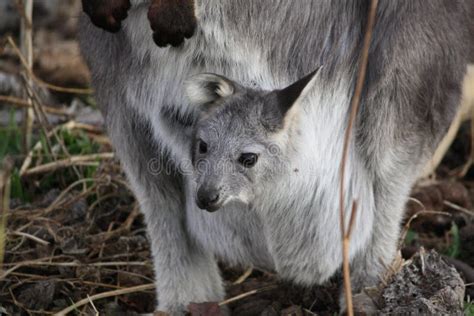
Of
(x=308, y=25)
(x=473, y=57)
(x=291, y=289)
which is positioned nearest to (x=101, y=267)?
(x=291, y=289)

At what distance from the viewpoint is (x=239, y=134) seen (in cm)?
277

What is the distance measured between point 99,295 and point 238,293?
0.53 meters

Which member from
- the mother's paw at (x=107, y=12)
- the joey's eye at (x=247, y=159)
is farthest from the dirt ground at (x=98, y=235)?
the joey's eye at (x=247, y=159)

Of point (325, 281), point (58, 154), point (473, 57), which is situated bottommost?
point (58, 154)

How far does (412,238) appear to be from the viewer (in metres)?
3.82

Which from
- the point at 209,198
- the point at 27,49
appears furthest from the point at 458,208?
the point at 27,49

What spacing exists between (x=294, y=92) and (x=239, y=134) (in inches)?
8.3

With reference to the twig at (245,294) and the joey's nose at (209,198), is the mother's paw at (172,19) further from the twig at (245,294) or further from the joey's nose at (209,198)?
the twig at (245,294)

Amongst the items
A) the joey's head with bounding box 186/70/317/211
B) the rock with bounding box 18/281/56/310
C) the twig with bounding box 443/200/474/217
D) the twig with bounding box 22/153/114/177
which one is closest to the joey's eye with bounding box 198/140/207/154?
the joey's head with bounding box 186/70/317/211

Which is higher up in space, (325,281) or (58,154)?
(325,281)

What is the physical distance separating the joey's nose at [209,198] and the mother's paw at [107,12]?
60 cm

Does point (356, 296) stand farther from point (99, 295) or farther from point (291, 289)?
point (99, 295)

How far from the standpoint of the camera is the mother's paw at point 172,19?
8.85ft

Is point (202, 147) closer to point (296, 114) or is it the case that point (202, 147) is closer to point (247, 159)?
point (247, 159)
